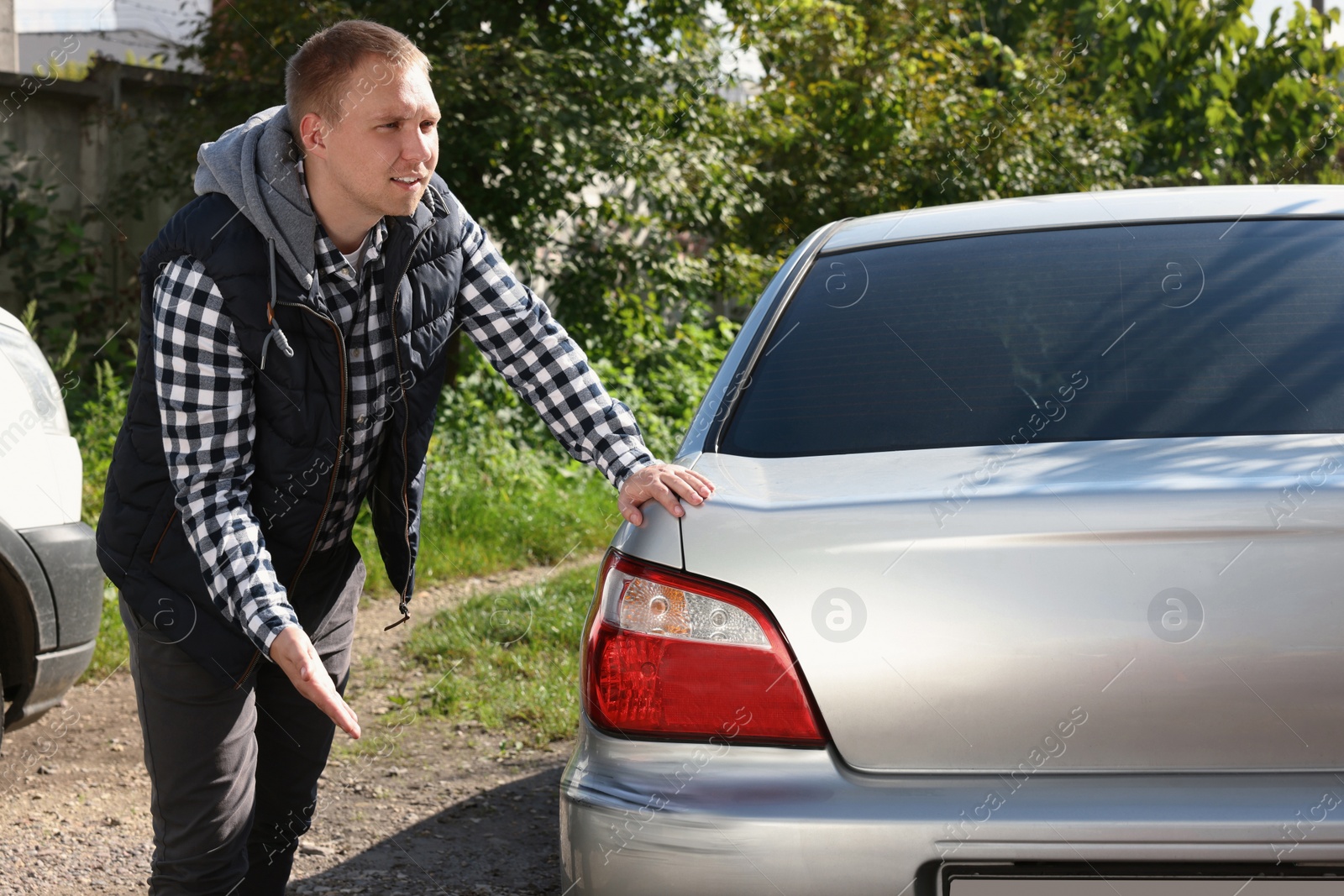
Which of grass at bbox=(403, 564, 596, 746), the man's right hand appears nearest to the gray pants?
the man's right hand

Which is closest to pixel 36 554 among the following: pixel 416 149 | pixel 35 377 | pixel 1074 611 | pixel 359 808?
pixel 35 377

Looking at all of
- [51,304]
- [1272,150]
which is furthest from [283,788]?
[1272,150]

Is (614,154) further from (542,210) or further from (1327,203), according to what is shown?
(1327,203)

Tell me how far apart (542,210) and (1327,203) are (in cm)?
640

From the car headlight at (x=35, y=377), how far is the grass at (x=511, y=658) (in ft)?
5.30

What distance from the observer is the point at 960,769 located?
1.61 metres

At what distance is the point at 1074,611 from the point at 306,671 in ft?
3.57

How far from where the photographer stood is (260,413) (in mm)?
2082

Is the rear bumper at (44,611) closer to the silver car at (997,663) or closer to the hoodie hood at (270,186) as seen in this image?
the hoodie hood at (270,186)

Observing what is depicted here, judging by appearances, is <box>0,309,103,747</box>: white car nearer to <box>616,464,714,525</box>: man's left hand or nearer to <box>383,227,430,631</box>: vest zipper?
<box>383,227,430,631</box>: vest zipper

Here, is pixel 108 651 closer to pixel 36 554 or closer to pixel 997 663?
pixel 36 554

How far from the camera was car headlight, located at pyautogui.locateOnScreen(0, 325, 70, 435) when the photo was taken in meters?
3.26

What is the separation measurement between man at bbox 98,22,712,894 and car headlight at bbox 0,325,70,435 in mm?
1359

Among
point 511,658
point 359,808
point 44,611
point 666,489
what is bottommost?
point 359,808
